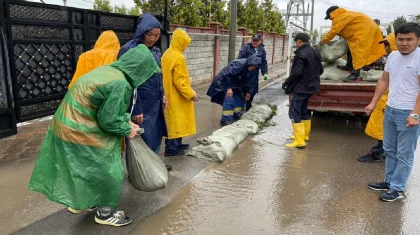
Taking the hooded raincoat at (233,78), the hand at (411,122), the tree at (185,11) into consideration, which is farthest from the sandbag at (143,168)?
the tree at (185,11)

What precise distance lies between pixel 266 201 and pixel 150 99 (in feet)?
4.89

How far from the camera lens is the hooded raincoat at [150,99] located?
3600mm

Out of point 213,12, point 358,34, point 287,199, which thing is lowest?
point 287,199

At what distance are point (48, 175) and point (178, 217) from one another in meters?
1.08

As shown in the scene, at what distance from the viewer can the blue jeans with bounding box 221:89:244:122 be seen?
6.30 metres

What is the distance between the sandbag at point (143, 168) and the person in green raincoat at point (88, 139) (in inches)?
6.8

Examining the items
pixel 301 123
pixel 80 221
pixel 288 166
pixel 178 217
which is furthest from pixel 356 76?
pixel 80 221

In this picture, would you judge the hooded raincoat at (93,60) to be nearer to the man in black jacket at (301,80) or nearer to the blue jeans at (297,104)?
the man in black jacket at (301,80)

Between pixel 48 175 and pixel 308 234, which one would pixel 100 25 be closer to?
pixel 48 175

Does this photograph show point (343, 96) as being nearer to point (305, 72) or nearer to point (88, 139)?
point (305, 72)

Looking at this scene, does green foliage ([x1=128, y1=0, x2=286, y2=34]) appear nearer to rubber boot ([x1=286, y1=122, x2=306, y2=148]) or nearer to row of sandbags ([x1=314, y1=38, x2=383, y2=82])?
row of sandbags ([x1=314, y1=38, x2=383, y2=82])

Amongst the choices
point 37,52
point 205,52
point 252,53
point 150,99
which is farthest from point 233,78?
point 205,52

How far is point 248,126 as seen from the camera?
582 cm

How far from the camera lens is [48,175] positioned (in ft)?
8.73
